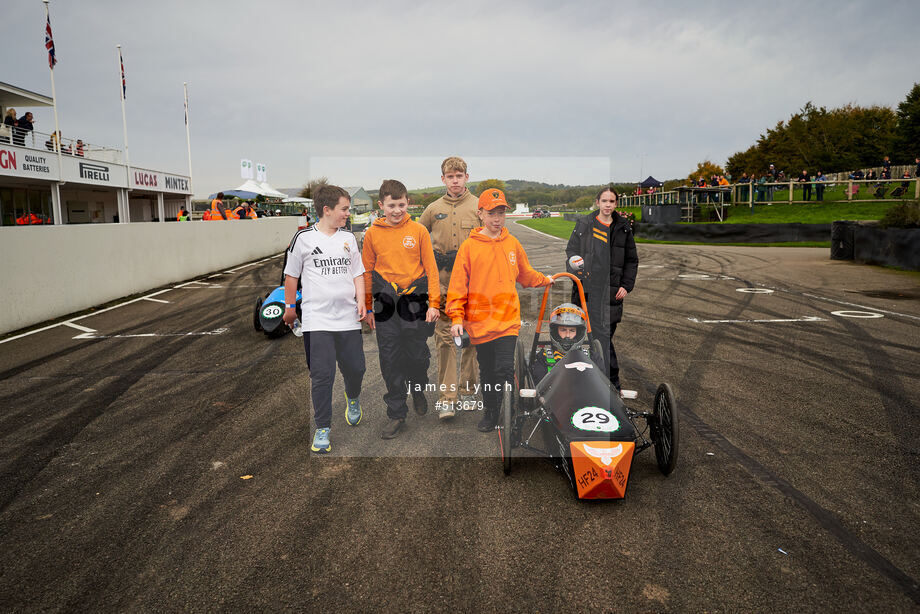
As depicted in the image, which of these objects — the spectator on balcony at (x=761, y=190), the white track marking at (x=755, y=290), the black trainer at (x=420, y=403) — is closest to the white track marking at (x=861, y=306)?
the white track marking at (x=755, y=290)

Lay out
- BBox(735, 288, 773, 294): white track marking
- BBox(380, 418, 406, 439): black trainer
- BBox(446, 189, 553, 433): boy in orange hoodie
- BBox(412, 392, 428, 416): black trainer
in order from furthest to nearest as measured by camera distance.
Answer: BBox(735, 288, 773, 294): white track marking
BBox(412, 392, 428, 416): black trainer
BBox(380, 418, 406, 439): black trainer
BBox(446, 189, 553, 433): boy in orange hoodie

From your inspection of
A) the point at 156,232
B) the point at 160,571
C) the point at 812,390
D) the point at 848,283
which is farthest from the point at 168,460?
the point at 848,283

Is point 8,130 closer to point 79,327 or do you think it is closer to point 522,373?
point 79,327

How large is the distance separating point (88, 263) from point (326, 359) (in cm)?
983

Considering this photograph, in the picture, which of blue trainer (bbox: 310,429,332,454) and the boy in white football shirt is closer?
the boy in white football shirt

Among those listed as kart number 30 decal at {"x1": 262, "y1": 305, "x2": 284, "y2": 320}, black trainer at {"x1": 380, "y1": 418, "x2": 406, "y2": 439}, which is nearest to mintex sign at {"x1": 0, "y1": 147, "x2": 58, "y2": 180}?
kart number 30 decal at {"x1": 262, "y1": 305, "x2": 284, "y2": 320}

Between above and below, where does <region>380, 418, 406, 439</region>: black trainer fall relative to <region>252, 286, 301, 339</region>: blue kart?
below

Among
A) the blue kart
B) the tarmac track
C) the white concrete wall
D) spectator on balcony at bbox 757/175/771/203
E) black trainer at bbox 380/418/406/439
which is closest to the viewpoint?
the tarmac track

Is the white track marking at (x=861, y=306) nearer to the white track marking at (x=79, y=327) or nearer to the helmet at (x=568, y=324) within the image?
the helmet at (x=568, y=324)

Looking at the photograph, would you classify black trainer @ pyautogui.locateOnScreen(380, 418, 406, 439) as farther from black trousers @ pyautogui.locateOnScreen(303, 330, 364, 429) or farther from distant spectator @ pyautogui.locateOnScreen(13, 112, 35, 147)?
distant spectator @ pyautogui.locateOnScreen(13, 112, 35, 147)

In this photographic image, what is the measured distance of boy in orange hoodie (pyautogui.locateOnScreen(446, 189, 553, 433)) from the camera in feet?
13.7

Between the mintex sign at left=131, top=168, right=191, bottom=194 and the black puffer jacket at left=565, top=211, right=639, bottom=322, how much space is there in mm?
36605

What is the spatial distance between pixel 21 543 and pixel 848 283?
1424 cm

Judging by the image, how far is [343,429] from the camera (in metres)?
4.86
